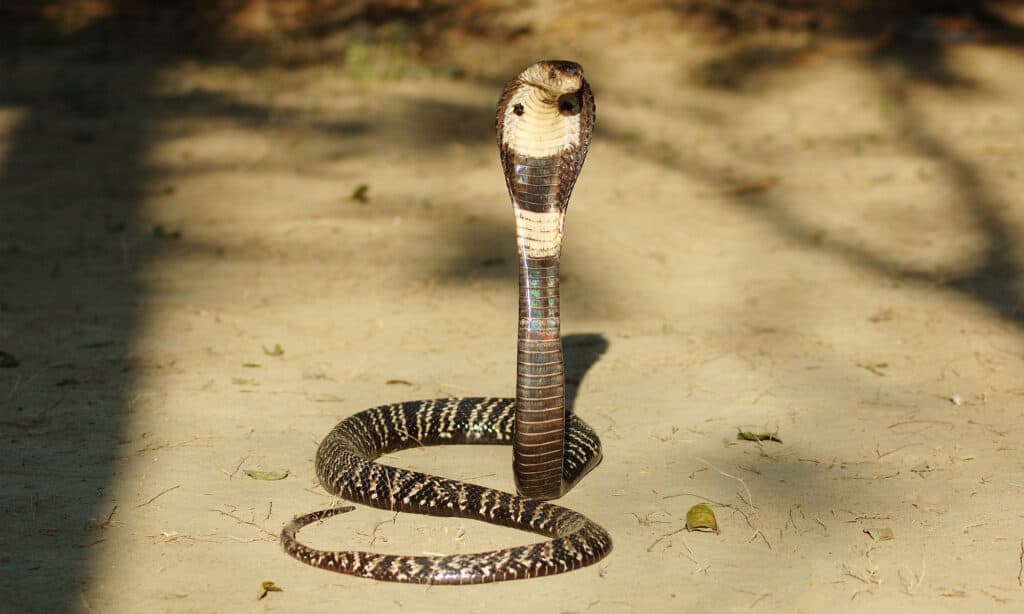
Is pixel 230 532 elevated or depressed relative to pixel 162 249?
elevated

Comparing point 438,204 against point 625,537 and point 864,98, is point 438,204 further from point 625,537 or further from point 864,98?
point 625,537

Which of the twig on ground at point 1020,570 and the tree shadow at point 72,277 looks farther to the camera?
the tree shadow at point 72,277

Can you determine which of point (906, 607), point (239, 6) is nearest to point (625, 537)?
point (906, 607)

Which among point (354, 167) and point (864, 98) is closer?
point (354, 167)

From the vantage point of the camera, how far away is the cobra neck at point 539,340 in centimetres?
458

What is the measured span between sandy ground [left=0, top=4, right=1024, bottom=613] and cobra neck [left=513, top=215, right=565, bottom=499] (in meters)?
0.40

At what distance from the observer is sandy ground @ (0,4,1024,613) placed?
4.32 meters

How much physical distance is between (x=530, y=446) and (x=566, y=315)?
318cm

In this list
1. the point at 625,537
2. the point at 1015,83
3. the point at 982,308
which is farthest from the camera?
the point at 1015,83

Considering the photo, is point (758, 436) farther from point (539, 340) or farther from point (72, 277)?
point (72, 277)

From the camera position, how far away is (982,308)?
24.5 feet

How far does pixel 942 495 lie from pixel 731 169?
20.4 feet

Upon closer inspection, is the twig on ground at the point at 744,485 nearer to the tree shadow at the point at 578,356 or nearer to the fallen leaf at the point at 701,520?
the fallen leaf at the point at 701,520

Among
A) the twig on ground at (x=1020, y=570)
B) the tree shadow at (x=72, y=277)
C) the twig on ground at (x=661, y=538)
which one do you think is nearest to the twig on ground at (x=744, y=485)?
the twig on ground at (x=661, y=538)
